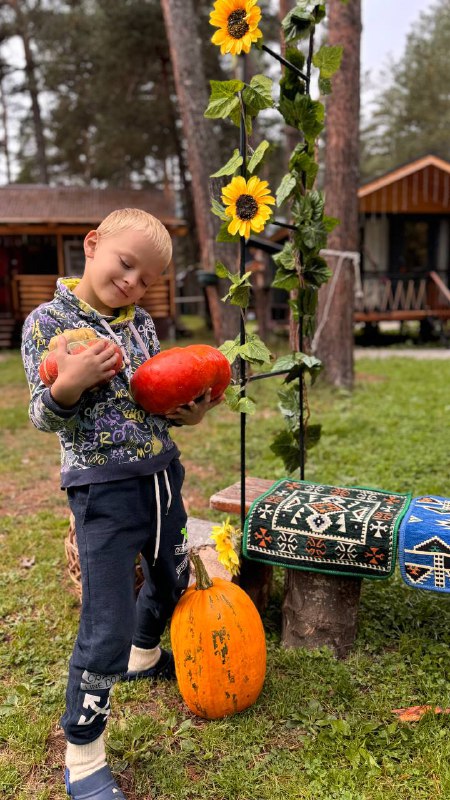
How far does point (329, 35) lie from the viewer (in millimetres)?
7750

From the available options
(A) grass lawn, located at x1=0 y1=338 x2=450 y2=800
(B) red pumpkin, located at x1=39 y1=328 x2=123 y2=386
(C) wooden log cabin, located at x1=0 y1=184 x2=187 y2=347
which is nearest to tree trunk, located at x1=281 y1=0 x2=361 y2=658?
(A) grass lawn, located at x1=0 y1=338 x2=450 y2=800

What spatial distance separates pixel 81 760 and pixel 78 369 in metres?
1.21

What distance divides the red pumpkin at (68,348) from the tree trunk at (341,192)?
A: 6.32m

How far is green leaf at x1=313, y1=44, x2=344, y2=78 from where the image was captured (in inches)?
108

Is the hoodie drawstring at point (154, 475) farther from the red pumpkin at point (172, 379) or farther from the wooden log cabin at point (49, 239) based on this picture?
the wooden log cabin at point (49, 239)

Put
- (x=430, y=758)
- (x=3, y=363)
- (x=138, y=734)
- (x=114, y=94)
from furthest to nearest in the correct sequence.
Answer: (x=114, y=94) < (x=3, y=363) < (x=138, y=734) < (x=430, y=758)

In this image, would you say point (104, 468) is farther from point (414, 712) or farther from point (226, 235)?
point (414, 712)

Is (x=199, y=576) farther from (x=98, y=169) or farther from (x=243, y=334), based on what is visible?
(x=98, y=169)

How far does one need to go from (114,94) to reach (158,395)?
2054 centimetres

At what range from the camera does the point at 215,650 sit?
2244 mm

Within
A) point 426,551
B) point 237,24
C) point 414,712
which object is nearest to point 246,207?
point 237,24

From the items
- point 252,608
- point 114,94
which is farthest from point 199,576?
point 114,94

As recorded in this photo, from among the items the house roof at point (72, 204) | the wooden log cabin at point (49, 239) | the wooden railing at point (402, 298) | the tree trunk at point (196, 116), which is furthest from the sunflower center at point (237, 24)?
the house roof at point (72, 204)

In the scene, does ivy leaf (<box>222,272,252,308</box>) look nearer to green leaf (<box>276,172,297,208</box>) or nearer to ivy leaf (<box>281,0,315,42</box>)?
green leaf (<box>276,172,297,208</box>)
